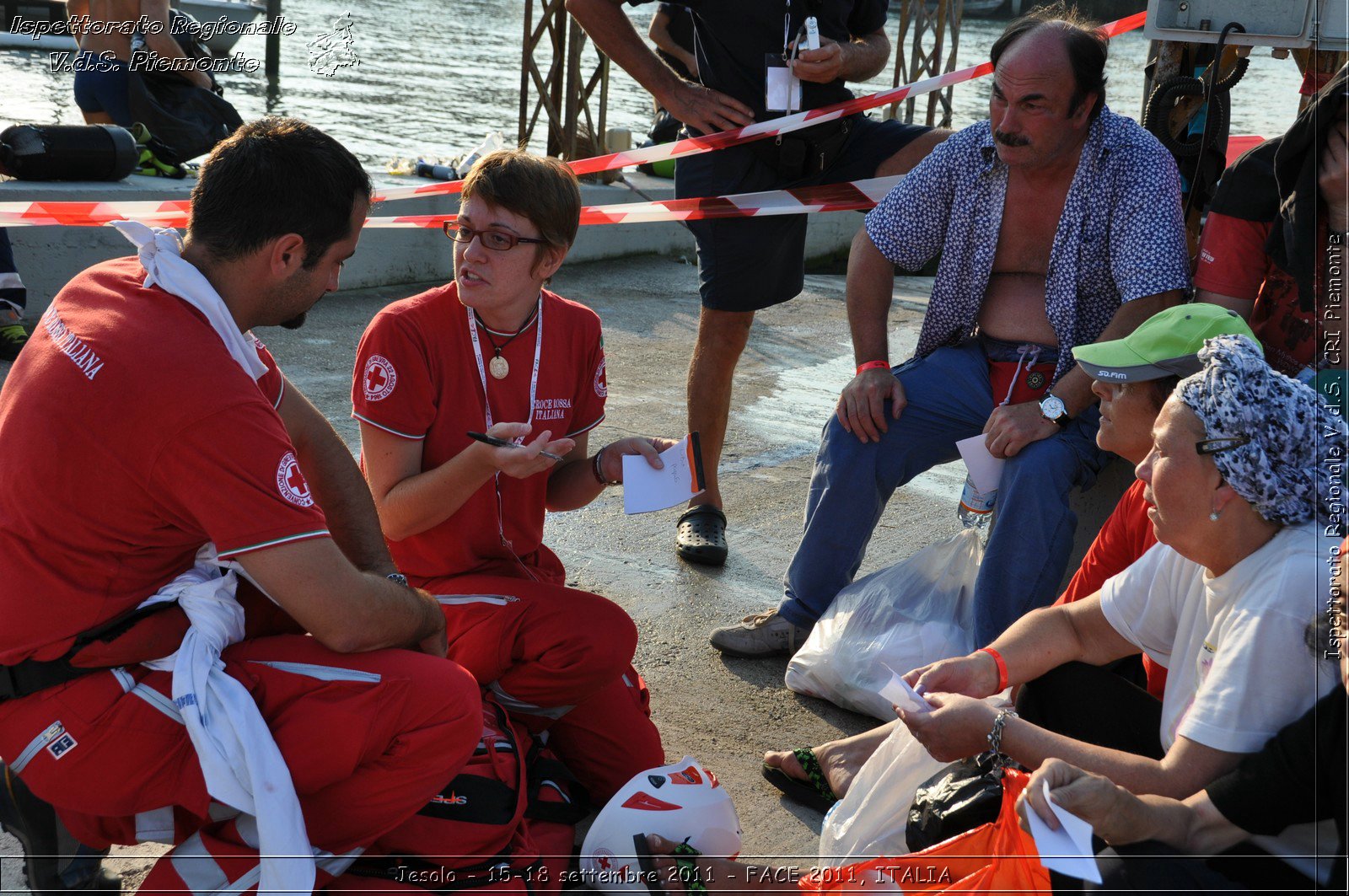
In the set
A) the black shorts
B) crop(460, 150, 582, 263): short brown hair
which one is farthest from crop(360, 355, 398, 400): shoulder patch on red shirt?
the black shorts

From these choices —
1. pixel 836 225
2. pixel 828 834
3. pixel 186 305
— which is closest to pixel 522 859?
pixel 828 834

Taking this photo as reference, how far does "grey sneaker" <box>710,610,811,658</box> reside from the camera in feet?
11.5

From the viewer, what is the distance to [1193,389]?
6.50ft

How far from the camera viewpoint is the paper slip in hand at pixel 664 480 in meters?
2.88

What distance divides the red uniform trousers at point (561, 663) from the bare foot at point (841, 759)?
1.04ft

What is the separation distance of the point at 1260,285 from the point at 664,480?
→ 5.19ft

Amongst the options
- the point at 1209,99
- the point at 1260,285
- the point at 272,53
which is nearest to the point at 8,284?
the point at 1209,99

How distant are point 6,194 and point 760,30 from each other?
12.4ft

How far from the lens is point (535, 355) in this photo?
2.94 metres

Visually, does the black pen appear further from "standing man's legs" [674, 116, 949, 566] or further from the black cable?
the black cable

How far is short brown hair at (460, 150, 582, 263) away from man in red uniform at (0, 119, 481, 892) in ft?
1.71

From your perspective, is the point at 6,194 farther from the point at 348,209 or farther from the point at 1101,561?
the point at 1101,561

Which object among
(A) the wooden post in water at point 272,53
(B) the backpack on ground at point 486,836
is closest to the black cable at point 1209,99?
(B) the backpack on ground at point 486,836

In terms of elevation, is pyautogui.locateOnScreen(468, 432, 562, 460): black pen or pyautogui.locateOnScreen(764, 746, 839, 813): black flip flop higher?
pyautogui.locateOnScreen(468, 432, 562, 460): black pen
